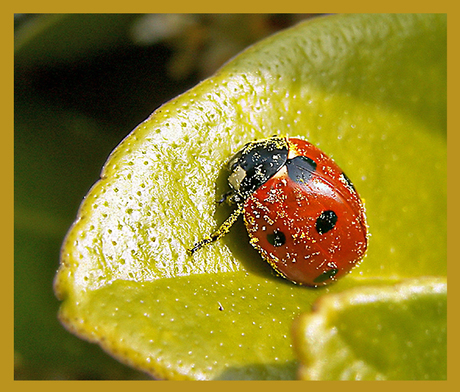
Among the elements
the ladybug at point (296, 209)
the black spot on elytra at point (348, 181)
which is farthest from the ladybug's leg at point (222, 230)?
the black spot on elytra at point (348, 181)

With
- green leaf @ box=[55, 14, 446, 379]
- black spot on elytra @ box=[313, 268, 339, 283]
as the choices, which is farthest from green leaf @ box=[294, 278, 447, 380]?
black spot on elytra @ box=[313, 268, 339, 283]

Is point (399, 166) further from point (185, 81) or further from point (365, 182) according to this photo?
point (185, 81)

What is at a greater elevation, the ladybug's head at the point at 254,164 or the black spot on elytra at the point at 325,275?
the ladybug's head at the point at 254,164

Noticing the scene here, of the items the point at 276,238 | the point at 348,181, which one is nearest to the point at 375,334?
the point at 276,238

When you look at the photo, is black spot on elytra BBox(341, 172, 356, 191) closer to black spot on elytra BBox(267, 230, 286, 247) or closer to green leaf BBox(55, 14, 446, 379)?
green leaf BBox(55, 14, 446, 379)

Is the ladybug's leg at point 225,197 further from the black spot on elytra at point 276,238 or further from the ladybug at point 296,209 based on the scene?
the black spot on elytra at point 276,238

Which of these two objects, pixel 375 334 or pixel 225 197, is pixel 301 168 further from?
pixel 375 334

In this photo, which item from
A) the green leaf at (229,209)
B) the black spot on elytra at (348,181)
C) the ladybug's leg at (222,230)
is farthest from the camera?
the black spot on elytra at (348,181)
